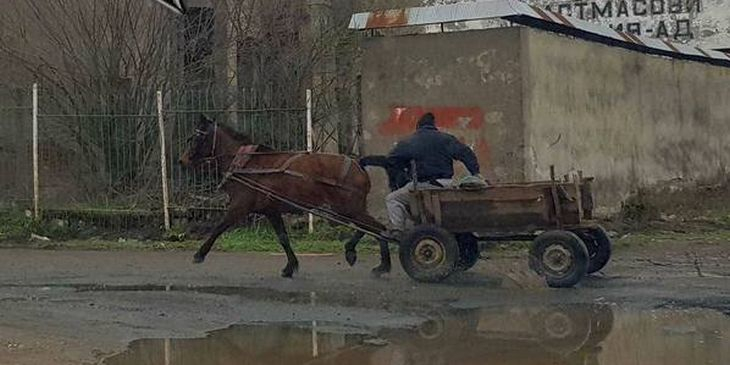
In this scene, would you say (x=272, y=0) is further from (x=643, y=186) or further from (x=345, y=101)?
(x=643, y=186)

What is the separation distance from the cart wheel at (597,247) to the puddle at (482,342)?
1809mm

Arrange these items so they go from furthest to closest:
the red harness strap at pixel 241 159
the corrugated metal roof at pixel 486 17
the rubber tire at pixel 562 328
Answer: the corrugated metal roof at pixel 486 17
the red harness strap at pixel 241 159
the rubber tire at pixel 562 328

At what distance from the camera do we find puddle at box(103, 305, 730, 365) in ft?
25.3

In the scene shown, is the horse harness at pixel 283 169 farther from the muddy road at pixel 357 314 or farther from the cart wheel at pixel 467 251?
the cart wheel at pixel 467 251

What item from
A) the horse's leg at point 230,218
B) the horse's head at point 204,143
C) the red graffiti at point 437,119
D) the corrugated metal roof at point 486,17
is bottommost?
the horse's leg at point 230,218

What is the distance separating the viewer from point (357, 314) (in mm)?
9539

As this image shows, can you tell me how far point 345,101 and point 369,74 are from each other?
1139 millimetres

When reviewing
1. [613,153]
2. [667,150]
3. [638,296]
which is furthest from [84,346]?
[667,150]

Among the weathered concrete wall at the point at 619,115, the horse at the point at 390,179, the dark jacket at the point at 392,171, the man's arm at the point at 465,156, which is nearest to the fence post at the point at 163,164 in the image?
the horse at the point at 390,179

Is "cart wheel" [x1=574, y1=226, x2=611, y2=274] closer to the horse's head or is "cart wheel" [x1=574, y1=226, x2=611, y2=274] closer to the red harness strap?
the red harness strap

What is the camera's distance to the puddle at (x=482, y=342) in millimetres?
7703

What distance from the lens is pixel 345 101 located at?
52.5 ft

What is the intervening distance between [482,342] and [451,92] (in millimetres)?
6651

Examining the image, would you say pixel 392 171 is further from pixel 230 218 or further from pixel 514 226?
pixel 230 218
